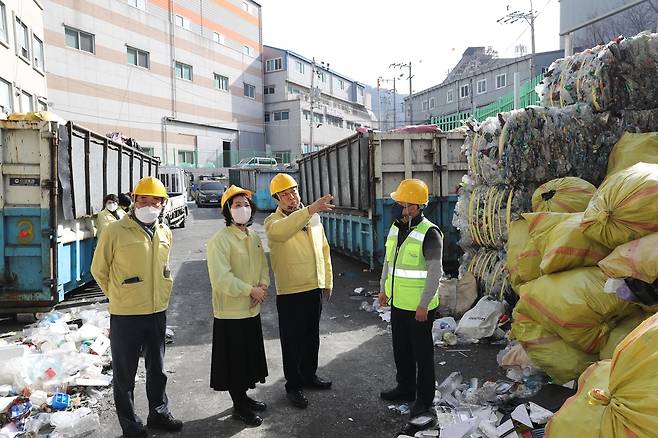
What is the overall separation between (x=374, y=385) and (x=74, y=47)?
91.1 ft

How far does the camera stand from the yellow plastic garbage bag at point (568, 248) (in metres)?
3.43

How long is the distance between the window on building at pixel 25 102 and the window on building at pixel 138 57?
12.6m

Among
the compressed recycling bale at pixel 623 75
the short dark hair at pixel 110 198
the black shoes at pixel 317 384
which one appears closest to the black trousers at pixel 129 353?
the black shoes at pixel 317 384

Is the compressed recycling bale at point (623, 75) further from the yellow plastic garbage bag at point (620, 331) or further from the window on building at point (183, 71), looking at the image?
the window on building at point (183, 71)

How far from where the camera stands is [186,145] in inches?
1297

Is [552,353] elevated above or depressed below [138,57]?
below

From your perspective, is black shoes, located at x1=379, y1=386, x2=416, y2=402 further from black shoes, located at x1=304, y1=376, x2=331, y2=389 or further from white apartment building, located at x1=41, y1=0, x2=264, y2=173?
white apartment building, located at x1=41, y1=0, x2=264, y2=173

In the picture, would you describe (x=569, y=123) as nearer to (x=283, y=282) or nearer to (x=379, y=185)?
(x=379, y=185)

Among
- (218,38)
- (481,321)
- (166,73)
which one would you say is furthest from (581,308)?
(218,38)

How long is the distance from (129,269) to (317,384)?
1.72 metres

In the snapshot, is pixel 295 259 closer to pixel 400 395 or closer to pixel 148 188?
pixel 148 188

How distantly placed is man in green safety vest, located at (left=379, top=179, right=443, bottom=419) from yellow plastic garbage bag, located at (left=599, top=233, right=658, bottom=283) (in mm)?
1047

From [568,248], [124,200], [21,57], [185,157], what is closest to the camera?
[568,248]

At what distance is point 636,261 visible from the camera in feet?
9.32
